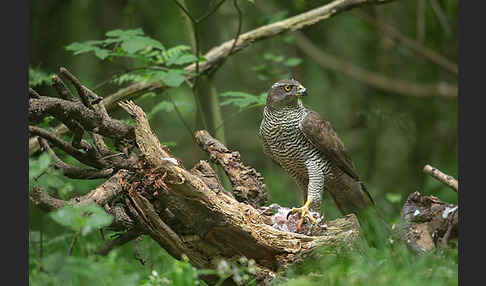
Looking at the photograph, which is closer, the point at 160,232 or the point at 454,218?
the point at 160,232

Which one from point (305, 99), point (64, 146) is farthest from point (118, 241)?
point (305, 99)

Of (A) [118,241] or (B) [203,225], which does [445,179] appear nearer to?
(B) [203,225]

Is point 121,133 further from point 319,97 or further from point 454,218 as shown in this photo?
point 319,97

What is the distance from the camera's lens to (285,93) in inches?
197

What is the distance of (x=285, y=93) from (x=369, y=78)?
576 cm

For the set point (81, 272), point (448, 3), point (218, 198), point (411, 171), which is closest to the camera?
point (81, 272)

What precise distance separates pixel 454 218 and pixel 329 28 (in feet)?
24.7

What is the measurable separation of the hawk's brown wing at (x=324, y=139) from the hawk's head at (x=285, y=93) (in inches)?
8.3

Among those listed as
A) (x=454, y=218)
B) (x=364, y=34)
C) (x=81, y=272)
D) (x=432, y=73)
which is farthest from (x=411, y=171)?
(x=81, y=272)

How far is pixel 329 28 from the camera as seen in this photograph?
10961mm

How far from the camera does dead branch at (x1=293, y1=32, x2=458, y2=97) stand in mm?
10047

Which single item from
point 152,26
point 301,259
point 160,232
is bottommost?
point 301,259

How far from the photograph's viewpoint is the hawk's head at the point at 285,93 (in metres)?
4.97

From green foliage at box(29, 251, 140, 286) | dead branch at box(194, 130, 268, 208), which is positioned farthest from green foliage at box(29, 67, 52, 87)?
green foliage at box(29, 251, 140, 286)
